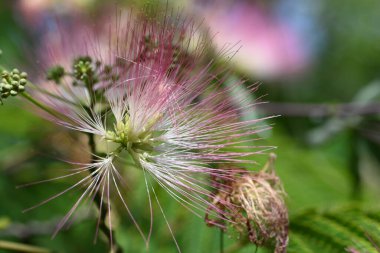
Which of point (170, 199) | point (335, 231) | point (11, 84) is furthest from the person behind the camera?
point (170, 199)

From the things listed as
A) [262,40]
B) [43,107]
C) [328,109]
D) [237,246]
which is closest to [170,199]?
[237,246]

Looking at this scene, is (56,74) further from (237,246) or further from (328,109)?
(328,109)

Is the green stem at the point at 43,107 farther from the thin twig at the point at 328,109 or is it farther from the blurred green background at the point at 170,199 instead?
the thin twig at the point at 328,109

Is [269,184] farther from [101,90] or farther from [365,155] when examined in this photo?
[365,155]

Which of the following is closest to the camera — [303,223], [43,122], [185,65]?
[185,65]

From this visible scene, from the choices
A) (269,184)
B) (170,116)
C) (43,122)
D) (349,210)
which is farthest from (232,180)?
Answer: (43,122)

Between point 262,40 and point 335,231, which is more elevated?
point 262,40
